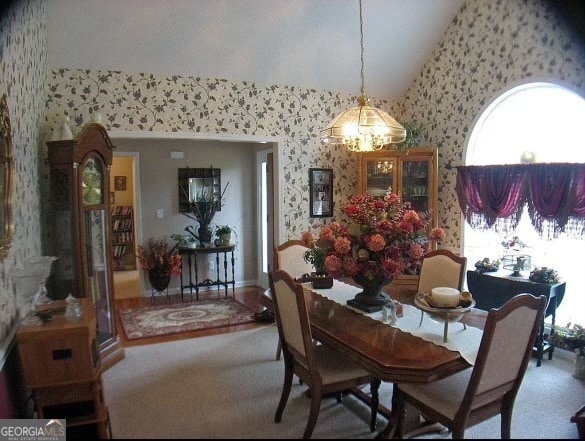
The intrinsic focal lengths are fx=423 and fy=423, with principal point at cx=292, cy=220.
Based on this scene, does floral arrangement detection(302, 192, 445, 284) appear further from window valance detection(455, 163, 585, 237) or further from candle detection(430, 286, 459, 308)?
window valance detection(455, 163, 585, 237)

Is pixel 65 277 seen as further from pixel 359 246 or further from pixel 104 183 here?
pixel 359 246

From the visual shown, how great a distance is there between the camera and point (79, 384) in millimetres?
1967

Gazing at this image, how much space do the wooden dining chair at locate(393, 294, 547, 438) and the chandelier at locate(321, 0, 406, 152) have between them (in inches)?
53.2

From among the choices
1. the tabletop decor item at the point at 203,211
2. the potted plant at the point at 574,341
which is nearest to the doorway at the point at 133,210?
the tabletop decor item at the point at 203,211

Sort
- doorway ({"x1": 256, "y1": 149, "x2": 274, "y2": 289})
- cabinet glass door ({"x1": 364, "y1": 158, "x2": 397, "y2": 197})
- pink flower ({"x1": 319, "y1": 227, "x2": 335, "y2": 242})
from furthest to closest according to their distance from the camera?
doorway ({"x1": 256, "y1": 149, "x2": 274, "y2": 289})
cabinet glass door ({"x1": 364, "y1": 158, "x2": 397, "y2": 197})
pink flower ({"x1": 319, "y1": 227, "x2": 335, "y2": 242})

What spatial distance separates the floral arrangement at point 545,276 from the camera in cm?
331

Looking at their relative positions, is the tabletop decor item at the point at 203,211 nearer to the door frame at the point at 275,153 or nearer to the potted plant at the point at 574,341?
the door frame at the point at 275,153

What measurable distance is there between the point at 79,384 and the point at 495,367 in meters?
1.87

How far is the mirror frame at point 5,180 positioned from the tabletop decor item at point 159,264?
3.19 metres

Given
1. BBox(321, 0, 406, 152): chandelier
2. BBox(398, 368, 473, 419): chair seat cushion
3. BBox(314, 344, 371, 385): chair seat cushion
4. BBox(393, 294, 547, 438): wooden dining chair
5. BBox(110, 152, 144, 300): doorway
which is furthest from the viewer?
BBox(110, 152, 144, 300): doorway

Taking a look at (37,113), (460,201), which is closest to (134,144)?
(37,113)

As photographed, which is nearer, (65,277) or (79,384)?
(79,384)

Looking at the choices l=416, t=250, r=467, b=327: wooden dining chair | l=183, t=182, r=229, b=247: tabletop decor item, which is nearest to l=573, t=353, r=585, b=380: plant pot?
l=416, t=250, r=467, b=327: wooden dining chair

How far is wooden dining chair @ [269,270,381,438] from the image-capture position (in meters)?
2.09
